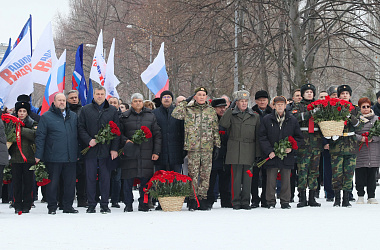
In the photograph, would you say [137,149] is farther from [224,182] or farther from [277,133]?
[277,133]

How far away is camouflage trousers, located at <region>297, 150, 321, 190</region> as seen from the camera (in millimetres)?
11141

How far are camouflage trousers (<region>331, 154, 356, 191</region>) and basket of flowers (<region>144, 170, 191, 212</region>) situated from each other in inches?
101

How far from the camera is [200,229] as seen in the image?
8.26 metres

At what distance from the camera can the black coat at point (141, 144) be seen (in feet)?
35.9

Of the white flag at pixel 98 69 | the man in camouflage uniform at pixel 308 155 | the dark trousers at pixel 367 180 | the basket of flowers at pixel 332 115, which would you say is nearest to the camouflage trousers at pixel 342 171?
the man in camouflage uniform at pixel 308 155

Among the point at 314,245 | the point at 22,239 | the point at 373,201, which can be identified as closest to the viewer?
the point at 314,245

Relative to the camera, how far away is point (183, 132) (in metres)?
11.2

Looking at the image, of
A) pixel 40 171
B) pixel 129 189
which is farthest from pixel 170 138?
A: pixel 40 171

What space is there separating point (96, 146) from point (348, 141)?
14.1 feet

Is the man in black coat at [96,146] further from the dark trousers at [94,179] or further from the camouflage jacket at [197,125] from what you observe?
the camouflage jacket at [197,125]

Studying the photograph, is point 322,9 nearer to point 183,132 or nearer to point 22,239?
point 183,132

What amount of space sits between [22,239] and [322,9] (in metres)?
15.1

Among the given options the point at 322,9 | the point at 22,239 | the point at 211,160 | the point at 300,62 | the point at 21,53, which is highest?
the point at 322,9

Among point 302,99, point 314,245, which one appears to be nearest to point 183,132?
point 302,99
